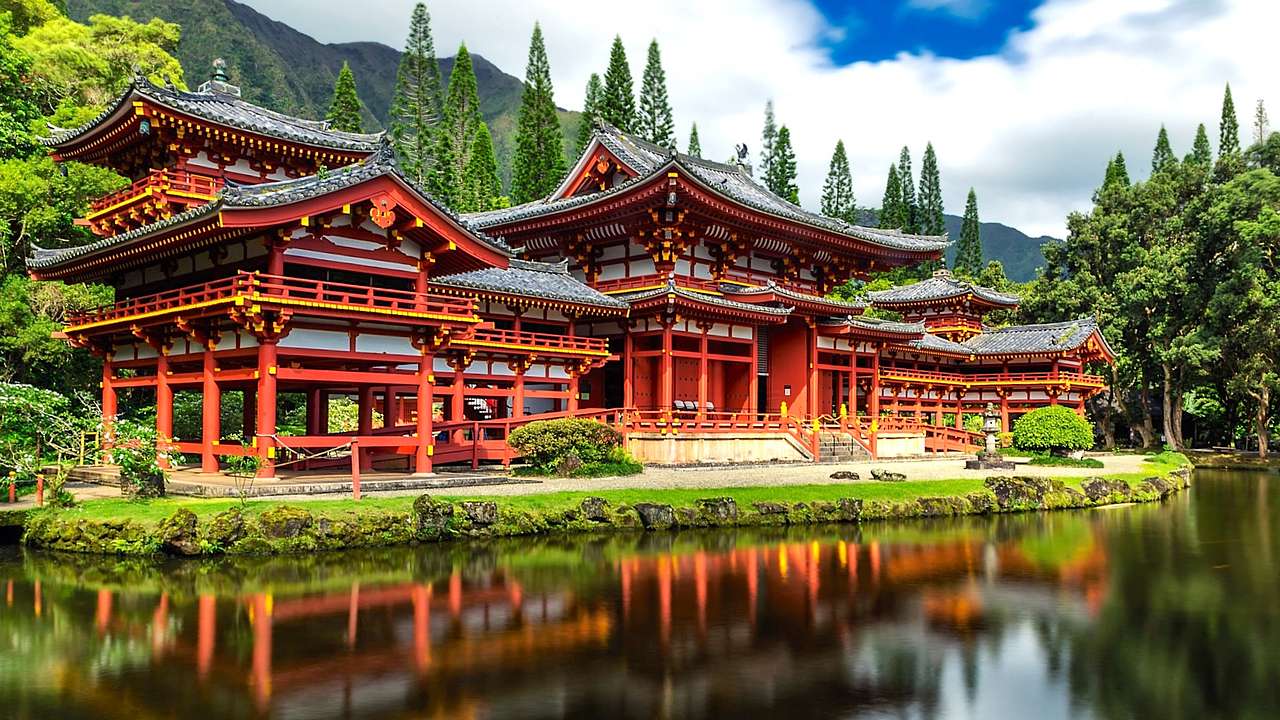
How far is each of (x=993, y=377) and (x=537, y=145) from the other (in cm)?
3474

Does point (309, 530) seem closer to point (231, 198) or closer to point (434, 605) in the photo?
point (434, 605)

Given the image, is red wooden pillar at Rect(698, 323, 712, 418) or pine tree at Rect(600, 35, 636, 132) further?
pine tree at Rect(600, 35, 636, 132)

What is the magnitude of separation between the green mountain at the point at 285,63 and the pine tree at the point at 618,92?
7289cm

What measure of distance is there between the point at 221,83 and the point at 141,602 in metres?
23.5

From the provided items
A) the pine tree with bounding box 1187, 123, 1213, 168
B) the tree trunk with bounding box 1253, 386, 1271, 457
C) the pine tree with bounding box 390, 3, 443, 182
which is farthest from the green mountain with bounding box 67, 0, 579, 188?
the tree trunk with bounding box 1253, 386, 1271, 457

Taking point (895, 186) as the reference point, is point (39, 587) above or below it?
below

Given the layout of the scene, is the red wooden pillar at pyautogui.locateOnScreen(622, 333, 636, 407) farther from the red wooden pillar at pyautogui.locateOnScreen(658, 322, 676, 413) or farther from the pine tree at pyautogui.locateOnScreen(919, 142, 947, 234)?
the pine tree at pyautogui.locateOnScreen(919, 142, 947, 234)

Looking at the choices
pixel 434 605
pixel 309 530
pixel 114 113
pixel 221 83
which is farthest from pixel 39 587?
pixel 221 83

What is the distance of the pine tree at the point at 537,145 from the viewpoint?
61906 mm

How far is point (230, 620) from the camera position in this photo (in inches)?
437

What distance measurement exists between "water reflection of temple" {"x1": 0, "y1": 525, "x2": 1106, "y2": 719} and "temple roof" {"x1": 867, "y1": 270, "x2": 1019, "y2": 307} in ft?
117

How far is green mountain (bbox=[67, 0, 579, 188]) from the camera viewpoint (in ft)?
414

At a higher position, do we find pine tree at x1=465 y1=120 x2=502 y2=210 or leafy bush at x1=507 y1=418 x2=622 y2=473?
pine tree at x1=465 y1=120 x2=502 y2=210

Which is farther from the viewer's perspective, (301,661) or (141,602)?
(141,602)
